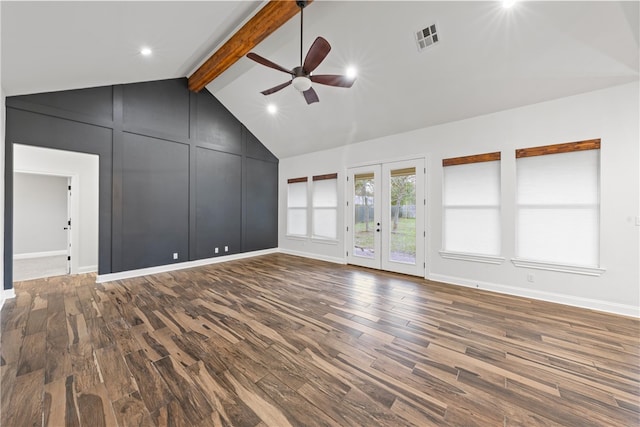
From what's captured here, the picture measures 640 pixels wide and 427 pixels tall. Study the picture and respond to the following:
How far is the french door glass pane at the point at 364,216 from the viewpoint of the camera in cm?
547

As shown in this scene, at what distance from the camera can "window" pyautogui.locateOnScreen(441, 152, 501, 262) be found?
396 cm

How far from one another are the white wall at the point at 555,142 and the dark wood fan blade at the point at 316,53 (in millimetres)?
2381

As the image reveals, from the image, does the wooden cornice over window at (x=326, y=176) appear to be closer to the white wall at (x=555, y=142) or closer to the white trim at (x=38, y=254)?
the white wall at (x=555, y=142)

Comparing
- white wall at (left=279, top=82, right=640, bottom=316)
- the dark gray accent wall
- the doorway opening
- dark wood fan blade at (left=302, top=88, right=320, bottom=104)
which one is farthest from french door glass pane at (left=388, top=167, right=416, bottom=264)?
the doorway opening

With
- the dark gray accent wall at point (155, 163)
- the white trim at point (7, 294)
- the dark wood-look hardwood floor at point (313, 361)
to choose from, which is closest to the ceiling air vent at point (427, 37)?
the dark wood-look hardwood floor at point (313, 361)

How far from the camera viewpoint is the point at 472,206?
4.17 m

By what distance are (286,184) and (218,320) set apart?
16.3 ft

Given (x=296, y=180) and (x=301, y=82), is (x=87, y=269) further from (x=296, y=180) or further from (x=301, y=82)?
(x=301, y=82)

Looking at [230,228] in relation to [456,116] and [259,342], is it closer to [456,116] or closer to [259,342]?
[259,342]

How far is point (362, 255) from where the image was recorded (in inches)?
221

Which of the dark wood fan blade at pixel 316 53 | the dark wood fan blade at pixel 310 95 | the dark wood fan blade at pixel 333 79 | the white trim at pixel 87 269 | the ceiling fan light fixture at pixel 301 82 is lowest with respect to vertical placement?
the white trim at pixel 87 269

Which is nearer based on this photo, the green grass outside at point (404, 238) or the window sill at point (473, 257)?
the window sill at point (473, 257)

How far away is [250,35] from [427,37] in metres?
2.51

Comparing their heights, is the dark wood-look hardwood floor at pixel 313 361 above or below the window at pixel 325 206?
below
